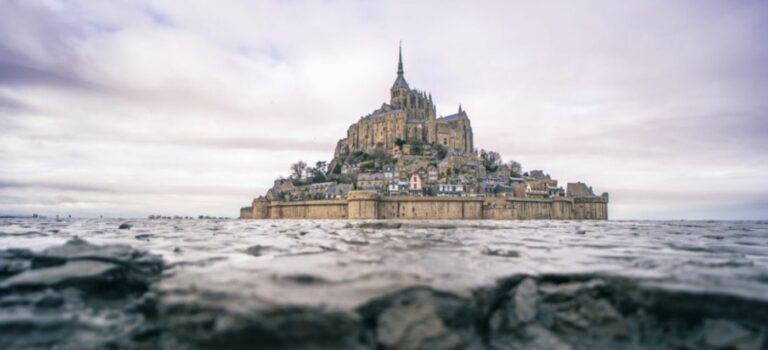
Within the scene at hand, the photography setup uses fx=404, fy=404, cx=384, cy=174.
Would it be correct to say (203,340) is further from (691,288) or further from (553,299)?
(691,288)

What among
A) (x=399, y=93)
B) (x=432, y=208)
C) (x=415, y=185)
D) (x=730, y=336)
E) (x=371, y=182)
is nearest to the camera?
(x=730, y=336)

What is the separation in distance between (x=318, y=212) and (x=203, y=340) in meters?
70.5

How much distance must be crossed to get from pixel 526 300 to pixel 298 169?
101928mm

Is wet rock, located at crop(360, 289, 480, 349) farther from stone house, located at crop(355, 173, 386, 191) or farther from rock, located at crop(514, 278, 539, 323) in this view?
stone house, located at crop(355, 173, 386, 191)

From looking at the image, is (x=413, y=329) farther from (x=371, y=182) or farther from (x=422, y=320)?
(x=371, y=182)

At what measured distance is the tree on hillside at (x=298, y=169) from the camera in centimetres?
10125

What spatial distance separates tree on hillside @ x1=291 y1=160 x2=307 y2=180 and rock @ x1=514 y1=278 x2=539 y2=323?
9901 cm

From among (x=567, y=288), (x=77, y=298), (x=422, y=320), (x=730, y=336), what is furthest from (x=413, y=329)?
(x=77, y=298)

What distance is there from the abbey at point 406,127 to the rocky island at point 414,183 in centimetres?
25

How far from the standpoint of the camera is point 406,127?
321ft

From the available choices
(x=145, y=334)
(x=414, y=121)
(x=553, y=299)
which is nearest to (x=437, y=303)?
(x=553, y=299)

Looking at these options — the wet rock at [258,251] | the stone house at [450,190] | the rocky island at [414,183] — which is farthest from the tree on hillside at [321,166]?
the wet rock at [258,251]

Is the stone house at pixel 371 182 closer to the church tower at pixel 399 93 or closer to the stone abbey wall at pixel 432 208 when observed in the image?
the stone abbey wall at pixel 432 208

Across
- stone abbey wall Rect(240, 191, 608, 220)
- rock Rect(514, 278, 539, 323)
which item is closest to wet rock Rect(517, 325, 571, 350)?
rock Rect(514, 278, 539, 323)
